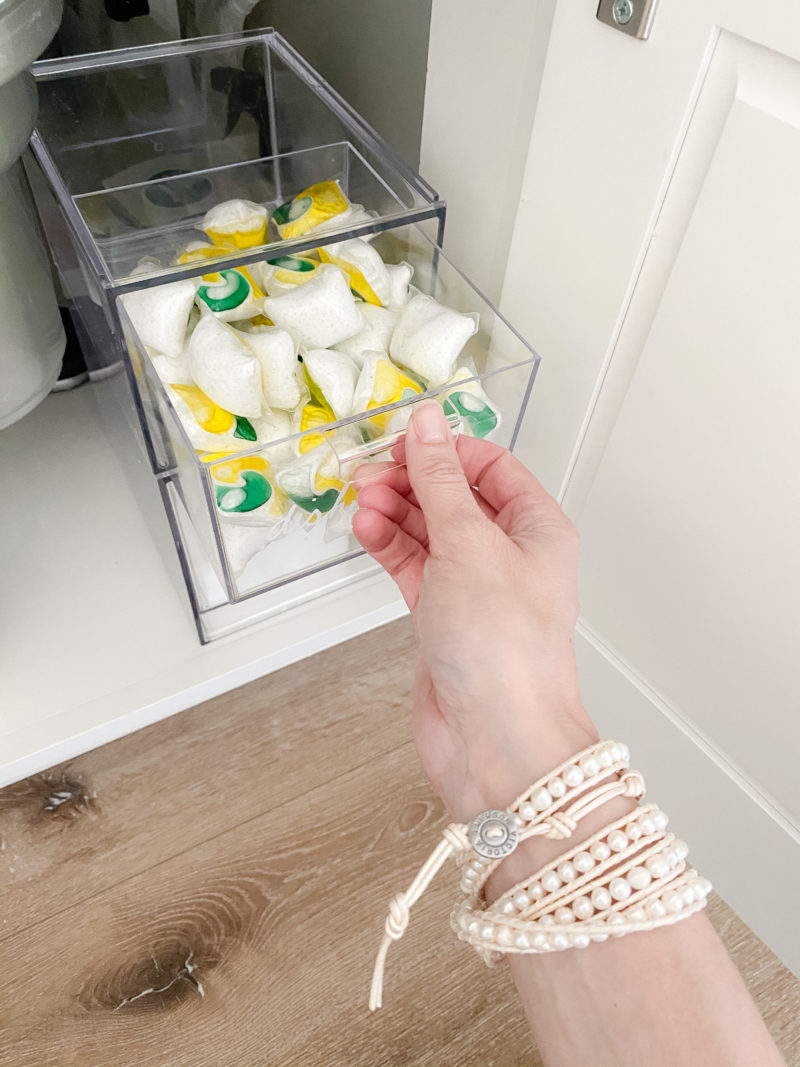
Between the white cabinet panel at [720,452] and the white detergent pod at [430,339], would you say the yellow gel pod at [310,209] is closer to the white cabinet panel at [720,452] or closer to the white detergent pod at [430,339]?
the white detergent pod at [430,339]

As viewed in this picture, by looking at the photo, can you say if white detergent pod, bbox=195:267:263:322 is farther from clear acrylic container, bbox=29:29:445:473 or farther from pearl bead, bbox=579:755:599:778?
pearl bead, bbox=579:755:599:778

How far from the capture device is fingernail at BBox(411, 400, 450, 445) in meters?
0.47

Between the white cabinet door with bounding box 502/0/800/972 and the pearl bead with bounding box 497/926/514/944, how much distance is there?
11.2 inches

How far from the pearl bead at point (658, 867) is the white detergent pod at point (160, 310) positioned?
43cm

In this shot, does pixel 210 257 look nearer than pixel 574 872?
No

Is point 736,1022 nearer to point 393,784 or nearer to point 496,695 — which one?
point 496,695

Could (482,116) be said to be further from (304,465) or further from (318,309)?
(304,465)

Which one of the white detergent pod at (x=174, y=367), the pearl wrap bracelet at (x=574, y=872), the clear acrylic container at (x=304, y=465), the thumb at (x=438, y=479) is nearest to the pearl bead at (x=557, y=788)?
the pearl wrap bracelet at (x=574, y=872)

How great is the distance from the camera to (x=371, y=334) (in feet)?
1.98

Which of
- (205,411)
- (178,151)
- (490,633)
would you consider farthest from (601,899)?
(178,151)

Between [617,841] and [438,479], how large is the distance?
0.21m

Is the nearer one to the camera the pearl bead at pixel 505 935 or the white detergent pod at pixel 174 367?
the pearl bead at pixel 505 935

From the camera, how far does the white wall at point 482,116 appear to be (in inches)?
22.1

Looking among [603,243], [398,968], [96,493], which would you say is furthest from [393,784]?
[603,243]
